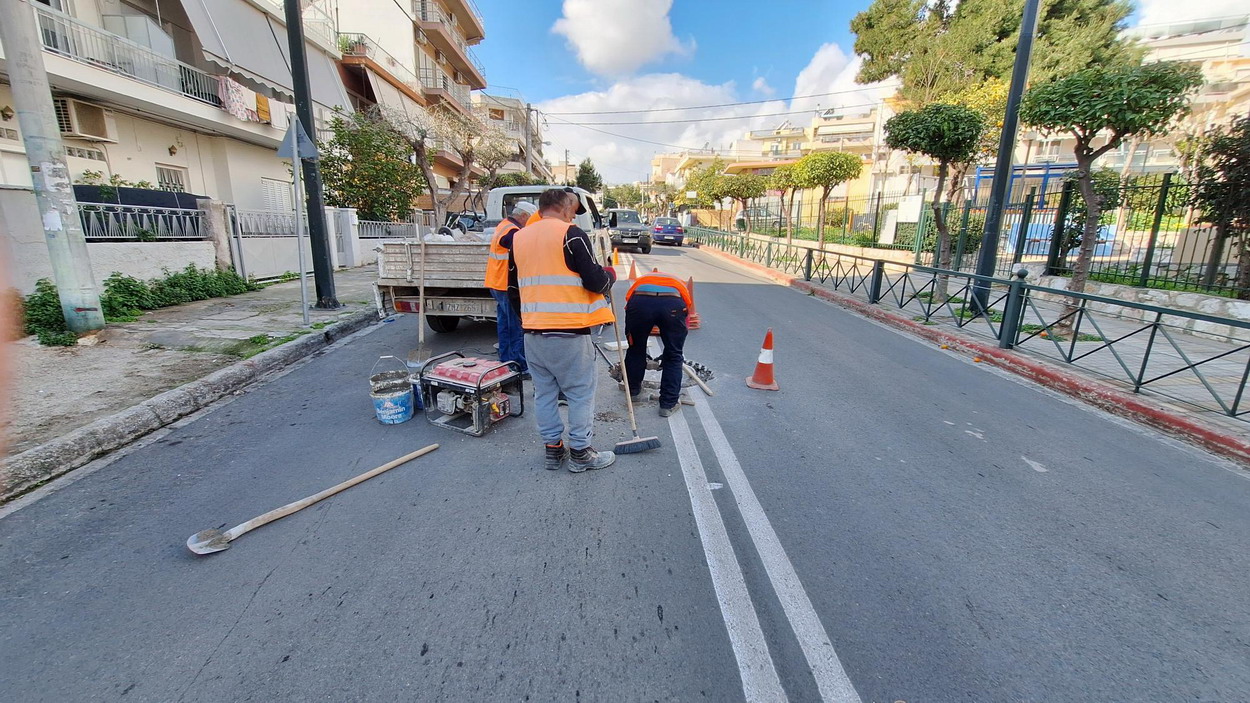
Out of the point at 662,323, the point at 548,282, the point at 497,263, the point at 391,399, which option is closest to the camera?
the point at 548,282

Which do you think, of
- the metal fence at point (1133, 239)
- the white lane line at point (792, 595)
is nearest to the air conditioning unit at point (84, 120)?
the white lane line at point (792, 595)

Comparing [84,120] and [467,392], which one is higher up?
[84,120]

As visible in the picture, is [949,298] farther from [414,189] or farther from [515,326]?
[414,189]

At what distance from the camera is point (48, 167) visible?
564 cm

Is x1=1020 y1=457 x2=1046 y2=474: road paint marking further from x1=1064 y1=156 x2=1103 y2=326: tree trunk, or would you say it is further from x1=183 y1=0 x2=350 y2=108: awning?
x1=183 y1=0 x2=350 y2=108: awning

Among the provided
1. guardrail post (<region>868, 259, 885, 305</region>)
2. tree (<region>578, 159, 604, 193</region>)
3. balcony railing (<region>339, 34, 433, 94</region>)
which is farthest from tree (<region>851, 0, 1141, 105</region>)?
tree (<region>578, 159, 604, 193</region>)

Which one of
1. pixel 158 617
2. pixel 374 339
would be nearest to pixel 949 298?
pixel 374 339

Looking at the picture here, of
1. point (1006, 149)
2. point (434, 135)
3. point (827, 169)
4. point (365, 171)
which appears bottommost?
point (1006, 149)

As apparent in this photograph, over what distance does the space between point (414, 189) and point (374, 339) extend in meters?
12.8

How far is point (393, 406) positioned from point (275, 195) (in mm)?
16994

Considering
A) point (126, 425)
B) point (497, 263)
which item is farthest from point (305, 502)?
point (497, 263)

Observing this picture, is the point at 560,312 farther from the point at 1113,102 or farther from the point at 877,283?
the point at 877,283

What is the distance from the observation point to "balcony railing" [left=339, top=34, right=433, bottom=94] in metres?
21.7

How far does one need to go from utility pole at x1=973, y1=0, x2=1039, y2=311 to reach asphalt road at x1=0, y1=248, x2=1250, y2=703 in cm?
512
